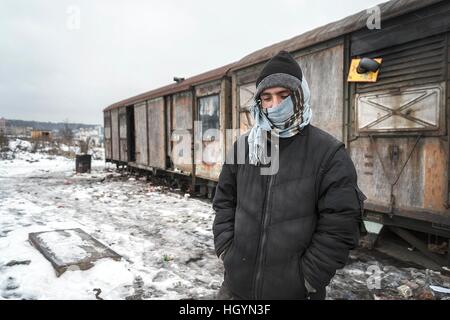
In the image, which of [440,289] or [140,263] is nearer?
[440,289]

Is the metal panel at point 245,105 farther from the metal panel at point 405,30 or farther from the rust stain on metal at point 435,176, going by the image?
the rust stain on metal at point 435,176

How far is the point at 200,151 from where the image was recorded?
8.48m

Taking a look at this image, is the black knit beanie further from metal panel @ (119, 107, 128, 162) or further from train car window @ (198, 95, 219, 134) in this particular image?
metal panel @ (119, 107, 128, 162)

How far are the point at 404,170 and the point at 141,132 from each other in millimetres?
10490

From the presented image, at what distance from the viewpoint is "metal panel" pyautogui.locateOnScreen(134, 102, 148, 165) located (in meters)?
12.1

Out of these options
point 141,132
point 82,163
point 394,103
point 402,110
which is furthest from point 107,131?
point 402,110

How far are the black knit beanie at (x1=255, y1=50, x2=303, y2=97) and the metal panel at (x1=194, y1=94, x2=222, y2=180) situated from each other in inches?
231

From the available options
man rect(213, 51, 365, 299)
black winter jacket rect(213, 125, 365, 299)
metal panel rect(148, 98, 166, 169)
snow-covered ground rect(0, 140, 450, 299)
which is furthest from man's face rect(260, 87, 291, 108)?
metal panel rect(148, 98, 166, 169)

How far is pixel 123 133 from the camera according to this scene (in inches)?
574

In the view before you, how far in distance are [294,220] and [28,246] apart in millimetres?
4411

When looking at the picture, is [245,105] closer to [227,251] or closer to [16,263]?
[16,263]

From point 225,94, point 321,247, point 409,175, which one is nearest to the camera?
point 321,247
